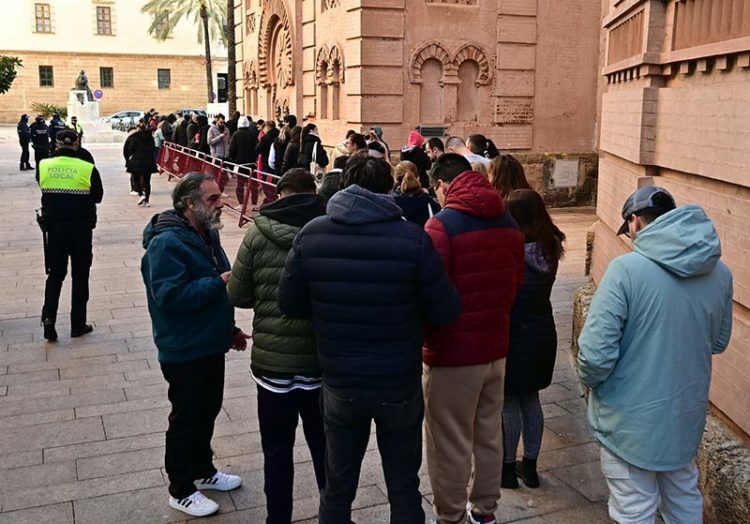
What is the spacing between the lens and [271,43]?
24.7m

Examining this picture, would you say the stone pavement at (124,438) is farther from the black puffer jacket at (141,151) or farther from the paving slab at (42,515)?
the black puffer jacket at (141,151)

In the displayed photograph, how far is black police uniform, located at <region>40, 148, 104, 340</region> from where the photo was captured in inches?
307

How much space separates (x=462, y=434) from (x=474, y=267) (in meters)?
0.85

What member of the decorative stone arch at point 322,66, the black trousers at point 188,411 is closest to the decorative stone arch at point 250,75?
the decorative stone arch at point 322,66

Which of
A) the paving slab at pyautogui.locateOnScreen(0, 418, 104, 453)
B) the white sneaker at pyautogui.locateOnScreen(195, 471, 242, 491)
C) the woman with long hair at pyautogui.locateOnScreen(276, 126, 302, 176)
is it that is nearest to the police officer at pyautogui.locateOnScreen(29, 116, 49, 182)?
the woman with long hair at pyautogui.locateOnScreen(276, 126, 302, 176)

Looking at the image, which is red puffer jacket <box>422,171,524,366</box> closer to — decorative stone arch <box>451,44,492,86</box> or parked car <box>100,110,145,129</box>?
decorative stone arch <box>451,44,492,86</box>

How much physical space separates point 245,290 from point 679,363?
6.61ft

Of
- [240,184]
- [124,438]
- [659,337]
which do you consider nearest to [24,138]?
[240,184]

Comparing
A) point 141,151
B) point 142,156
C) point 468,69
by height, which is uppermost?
point 468,69

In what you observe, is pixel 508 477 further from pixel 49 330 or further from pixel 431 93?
pixel 431 93

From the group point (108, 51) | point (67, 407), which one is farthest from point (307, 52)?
point (108, 51)

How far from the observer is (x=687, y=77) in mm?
5117

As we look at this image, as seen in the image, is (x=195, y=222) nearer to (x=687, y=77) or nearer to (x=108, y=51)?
(x=687, y=77)

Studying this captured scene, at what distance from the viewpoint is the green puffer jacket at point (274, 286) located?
395 centimetres
